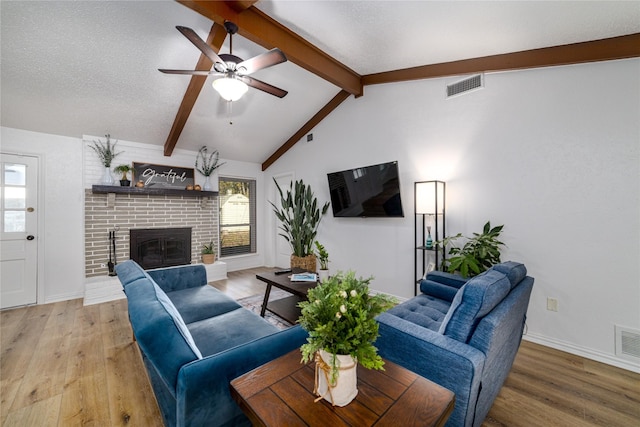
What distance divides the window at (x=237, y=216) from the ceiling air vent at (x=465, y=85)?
4.47m

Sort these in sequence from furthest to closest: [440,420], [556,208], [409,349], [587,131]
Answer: [556,208], [587,131], [409,349], [440,420]

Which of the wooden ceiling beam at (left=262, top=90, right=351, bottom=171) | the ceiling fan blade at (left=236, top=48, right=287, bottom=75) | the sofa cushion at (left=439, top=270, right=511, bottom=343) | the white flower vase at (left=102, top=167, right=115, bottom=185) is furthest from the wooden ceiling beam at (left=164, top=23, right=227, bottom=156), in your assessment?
the sofa cushion at (left=439, top=270, right=511, bottom=343)

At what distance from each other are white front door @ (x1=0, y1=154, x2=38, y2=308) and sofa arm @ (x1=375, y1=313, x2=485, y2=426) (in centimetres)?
492

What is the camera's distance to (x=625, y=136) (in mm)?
2193

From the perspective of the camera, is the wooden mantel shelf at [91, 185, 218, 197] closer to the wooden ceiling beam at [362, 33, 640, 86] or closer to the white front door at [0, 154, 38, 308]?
the white front door at [0, 154, 38, 308]

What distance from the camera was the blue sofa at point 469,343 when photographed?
126 cm

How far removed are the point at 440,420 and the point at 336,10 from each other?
9.67 ft

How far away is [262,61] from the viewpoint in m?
2.25

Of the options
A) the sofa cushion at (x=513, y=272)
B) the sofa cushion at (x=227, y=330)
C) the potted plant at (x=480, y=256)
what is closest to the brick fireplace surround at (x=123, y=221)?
the sofa cushion at (x=227, y=330)

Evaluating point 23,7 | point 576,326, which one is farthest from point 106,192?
point 576,326

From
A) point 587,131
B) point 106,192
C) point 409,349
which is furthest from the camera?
point 106,192

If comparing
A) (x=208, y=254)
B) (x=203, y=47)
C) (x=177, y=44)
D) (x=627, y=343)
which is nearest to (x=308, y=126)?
(x=177, y=44)

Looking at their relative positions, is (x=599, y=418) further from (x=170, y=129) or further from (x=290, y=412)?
(x=170, y=129)

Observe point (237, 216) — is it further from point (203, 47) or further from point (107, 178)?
Answer: point (203, 47)
